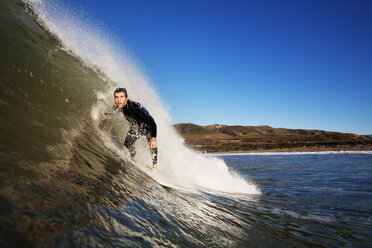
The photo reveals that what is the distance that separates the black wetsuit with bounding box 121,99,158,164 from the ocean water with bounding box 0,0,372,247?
24.8 inches

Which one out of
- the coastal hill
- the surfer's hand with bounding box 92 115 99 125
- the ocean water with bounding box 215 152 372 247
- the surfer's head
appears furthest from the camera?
the coastal hill

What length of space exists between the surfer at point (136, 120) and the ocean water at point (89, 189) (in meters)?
0.64

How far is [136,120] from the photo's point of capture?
4.52 metres

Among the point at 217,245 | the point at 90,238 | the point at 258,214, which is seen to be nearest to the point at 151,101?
the point at 258,214

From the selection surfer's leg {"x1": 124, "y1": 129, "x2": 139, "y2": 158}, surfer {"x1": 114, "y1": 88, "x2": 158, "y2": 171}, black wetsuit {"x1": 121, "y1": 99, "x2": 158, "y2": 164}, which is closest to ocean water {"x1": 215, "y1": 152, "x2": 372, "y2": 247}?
surfer {"x1": 114, "y1": 88, "x2": 158, "y2": 171}

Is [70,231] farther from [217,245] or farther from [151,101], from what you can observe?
[151,101]

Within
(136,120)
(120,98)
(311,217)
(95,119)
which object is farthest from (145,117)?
(311,217)

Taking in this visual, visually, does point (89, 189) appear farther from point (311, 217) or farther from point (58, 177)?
point (311, 217)

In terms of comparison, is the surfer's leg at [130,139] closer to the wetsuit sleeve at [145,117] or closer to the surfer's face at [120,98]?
the wetsuit sleeve at [145,117]

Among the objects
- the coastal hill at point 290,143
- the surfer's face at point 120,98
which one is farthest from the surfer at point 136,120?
the coastal hill at point 290,143

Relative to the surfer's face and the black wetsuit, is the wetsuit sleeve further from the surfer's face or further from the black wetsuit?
the surfer's face

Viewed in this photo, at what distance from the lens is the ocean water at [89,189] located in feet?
3.87

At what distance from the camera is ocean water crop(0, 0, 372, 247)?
3.87 feet

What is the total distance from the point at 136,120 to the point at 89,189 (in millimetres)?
2869
